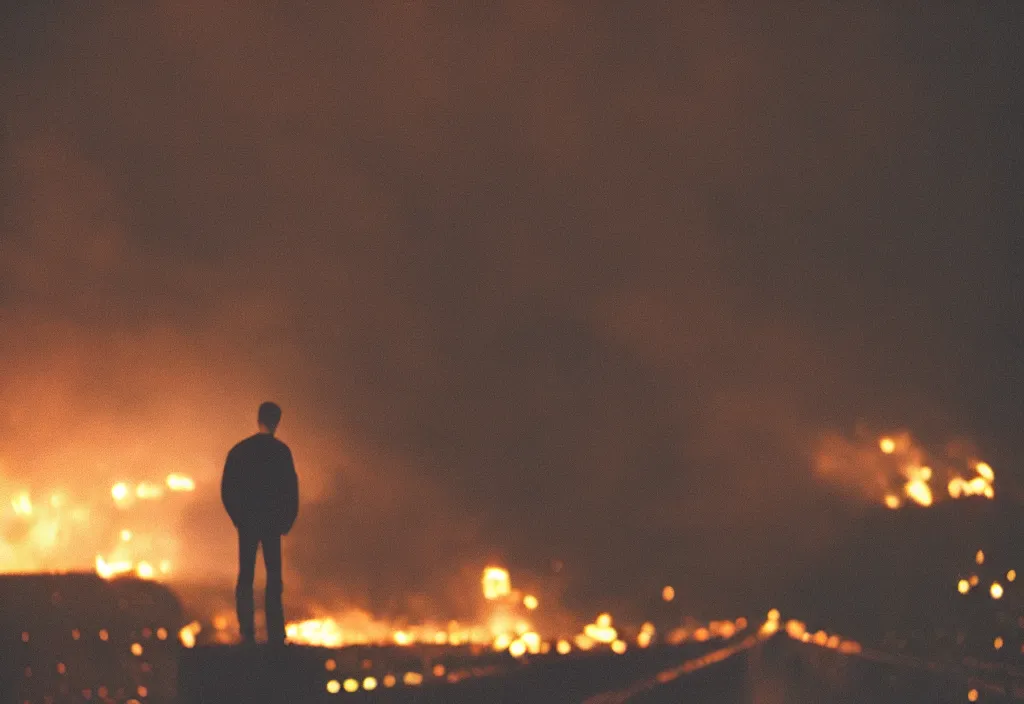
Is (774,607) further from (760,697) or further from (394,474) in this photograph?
(760,697)

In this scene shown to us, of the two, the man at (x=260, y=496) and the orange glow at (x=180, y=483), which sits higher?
the orange glow at (x=180, y=483)

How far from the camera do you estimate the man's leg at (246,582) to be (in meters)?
9.31

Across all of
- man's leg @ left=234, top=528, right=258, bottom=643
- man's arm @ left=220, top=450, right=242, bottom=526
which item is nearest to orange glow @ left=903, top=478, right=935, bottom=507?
man's leg @ left=234, top=528, right=258, bottom=643

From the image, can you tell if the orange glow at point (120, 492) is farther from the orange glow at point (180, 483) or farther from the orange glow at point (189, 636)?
the orange glow at point (189, 636)

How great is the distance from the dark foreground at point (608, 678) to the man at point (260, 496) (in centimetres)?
78

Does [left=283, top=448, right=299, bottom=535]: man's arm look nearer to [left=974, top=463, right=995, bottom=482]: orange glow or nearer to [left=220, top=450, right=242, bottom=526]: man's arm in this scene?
[left=220, top=450, right=242, bottom=526]: man's arm

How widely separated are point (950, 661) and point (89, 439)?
2071 cm

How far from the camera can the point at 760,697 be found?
12.7m

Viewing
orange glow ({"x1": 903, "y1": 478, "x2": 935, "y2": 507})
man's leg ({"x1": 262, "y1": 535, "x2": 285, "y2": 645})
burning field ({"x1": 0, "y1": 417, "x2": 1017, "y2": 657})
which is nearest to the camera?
man's leg ({"x1": 262, "y1": 535, "x2": 285, "y2": 645})

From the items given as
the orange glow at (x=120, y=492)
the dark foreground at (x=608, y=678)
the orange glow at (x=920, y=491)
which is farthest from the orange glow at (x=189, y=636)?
the orange glow at (x=920, y=491)

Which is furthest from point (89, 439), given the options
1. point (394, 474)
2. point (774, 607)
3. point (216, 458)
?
point (774, 607)

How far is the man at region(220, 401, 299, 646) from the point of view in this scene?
9289 mm

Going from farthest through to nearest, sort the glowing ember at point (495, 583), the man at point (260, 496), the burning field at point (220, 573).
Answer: the glowing ember at point (495, 583)
the burning field at point (220, 573)
the man at point (260, 496)

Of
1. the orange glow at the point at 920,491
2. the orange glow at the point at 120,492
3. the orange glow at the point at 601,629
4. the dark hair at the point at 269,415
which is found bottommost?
the dark hair at the point at 269,415
